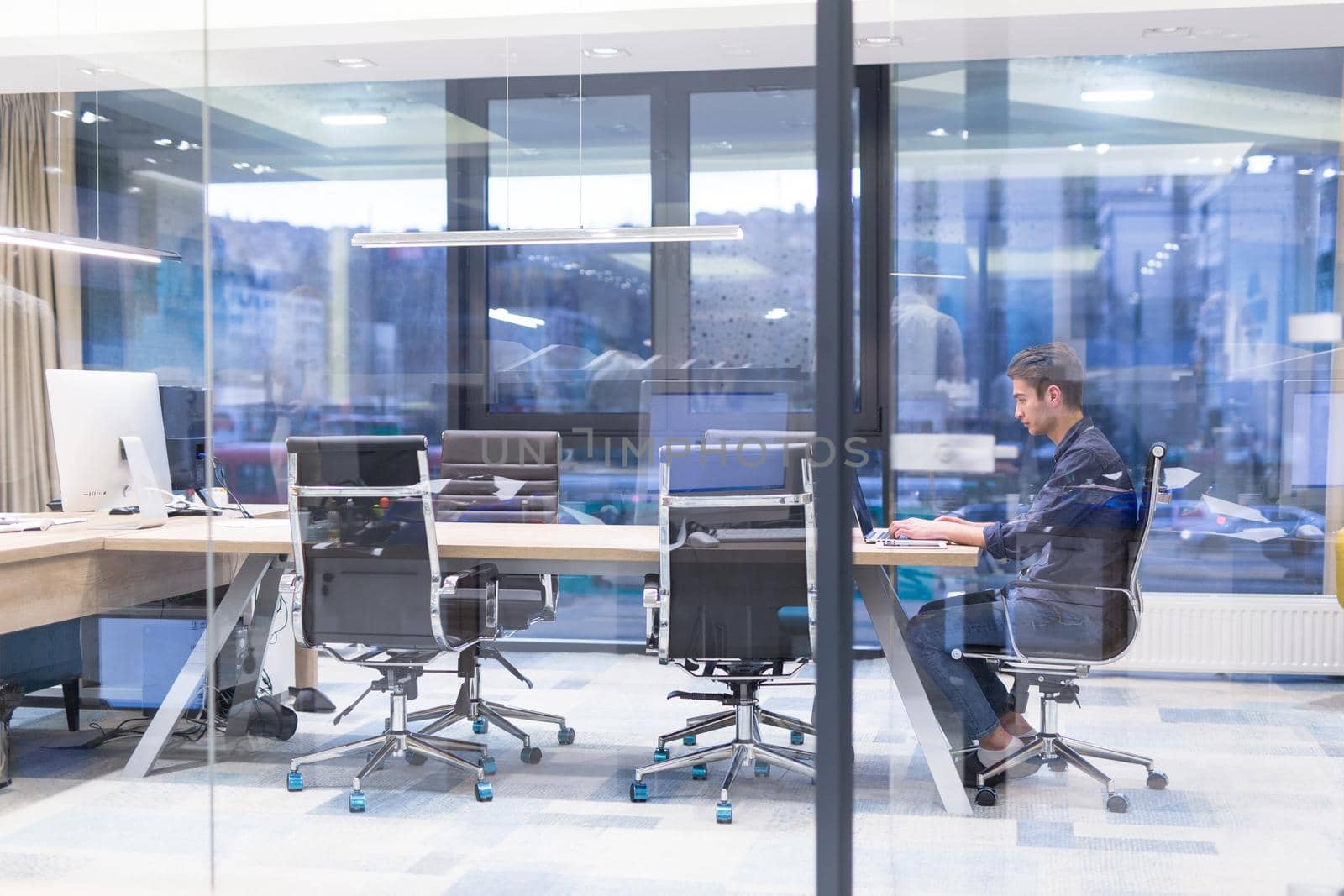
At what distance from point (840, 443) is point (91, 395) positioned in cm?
287

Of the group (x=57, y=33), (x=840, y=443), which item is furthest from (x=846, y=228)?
(x=57, y=33)

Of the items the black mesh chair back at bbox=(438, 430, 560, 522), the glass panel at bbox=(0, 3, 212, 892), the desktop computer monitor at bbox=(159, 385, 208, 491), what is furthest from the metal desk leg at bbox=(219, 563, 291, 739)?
the black mesh chair back at bbox=(438, 430, 560, 522)

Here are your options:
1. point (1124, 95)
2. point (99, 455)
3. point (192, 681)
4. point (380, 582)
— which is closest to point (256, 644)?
point (192, 681)

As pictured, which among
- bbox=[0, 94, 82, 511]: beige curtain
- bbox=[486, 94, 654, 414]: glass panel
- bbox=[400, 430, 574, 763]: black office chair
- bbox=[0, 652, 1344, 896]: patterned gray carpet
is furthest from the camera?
bbox=[486, 94, 654, 414]: glass panel

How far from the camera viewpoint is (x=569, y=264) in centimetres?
573

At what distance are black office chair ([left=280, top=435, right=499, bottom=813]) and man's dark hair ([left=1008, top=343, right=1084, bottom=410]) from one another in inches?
69.3

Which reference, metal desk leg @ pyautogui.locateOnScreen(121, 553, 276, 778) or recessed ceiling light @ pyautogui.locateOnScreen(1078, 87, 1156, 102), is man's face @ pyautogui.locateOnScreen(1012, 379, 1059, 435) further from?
metal desk leg @ pyautogui.locateOnScreen(121, 553, 276, 778)

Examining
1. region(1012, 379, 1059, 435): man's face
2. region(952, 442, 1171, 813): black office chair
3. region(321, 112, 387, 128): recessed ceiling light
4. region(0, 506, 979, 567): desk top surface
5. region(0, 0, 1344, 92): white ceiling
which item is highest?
region(0, 0, 1344, 92): white ceiling

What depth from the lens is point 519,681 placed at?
4.15 metres

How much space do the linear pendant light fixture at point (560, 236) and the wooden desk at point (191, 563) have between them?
1274mm

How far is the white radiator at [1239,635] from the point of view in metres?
2.69

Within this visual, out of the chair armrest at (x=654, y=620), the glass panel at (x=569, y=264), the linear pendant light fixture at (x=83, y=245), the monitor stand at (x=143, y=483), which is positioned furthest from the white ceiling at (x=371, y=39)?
the chair armrest at (x=654, y=620)

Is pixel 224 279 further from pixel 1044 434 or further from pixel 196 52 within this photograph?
pixel 1044 434

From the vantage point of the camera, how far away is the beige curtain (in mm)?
5199
